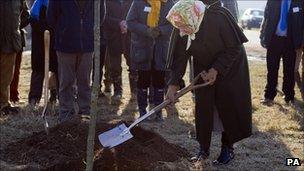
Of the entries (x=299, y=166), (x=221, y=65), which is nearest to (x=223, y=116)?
(x=221, y=65)

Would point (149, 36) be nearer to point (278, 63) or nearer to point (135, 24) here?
point (135, 24)

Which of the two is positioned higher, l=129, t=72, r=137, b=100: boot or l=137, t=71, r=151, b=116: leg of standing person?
l=137, t=71, r=151, b=116: leg of standing person

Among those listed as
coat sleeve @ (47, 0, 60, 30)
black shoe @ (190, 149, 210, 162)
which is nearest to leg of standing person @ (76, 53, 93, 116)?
coat sleeve @ (47, 0, 60, 30)

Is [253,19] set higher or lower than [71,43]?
lower

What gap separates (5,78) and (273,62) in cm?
395

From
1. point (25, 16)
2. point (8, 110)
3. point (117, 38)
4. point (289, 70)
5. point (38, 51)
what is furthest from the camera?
point (117, 38)

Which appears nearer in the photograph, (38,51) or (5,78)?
(5,78)

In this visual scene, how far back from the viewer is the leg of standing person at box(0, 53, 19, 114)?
23.4ft

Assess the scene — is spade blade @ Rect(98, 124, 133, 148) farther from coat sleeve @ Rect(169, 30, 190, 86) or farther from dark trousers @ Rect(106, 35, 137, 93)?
dark trousers @ Rect(106, 35, 137, 93)

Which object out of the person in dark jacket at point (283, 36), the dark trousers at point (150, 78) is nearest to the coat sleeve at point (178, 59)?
the dark trousers at point (150, 78)

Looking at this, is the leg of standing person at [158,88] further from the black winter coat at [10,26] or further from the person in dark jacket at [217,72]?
the person in dark jacket at [217,72]

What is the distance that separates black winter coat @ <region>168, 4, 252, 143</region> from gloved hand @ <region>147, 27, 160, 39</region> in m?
1.73

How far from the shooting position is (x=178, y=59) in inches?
196

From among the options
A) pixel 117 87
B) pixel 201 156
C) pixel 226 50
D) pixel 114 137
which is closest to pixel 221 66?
pixel 226 50
